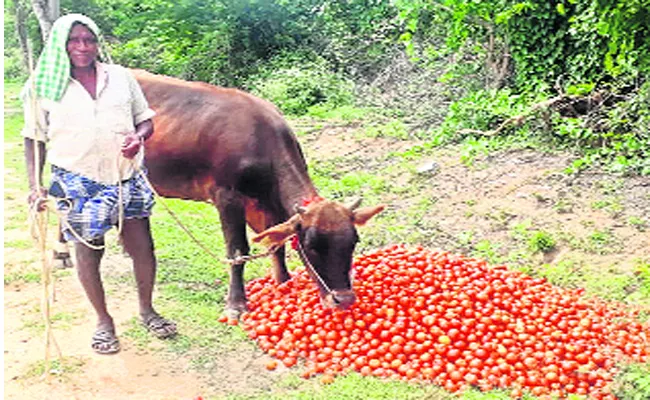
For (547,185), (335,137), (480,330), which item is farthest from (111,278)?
(335,137)

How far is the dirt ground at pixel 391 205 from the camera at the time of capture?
469cm

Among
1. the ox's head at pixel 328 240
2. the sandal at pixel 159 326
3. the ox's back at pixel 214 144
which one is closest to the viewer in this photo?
the ox's head at pixel 328 240

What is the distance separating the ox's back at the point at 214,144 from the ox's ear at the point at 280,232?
0.50 m

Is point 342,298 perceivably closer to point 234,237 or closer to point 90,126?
point 234,237

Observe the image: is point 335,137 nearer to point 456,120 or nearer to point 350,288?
point 456,120

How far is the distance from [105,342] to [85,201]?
987mm

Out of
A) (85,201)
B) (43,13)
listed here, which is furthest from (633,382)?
(43,13)

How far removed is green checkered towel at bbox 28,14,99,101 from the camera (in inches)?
177

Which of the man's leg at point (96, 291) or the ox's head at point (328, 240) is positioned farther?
the ox's head at point (328, 240)

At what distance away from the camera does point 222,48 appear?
15.9 meters

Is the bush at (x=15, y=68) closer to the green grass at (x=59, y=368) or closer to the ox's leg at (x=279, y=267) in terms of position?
the ox's leg at (x=279, y=267)

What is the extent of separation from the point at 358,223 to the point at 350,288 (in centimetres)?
45

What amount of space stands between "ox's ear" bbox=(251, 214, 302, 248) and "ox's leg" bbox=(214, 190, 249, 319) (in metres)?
0.56

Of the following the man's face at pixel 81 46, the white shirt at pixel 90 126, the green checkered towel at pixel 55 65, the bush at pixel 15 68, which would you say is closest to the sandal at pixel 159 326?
the white shirt at pixel 90 126
